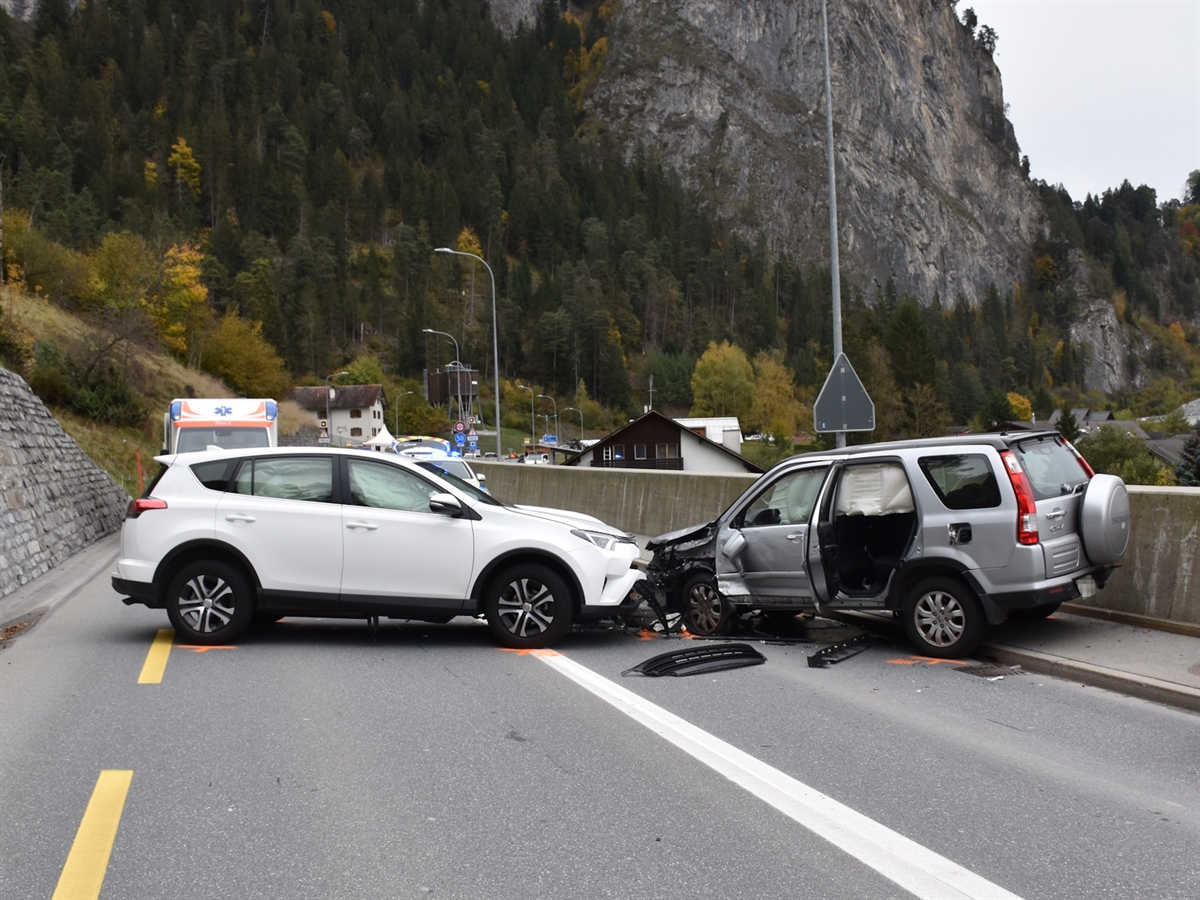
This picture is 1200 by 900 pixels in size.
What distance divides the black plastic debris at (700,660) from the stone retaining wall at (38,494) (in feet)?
29.0

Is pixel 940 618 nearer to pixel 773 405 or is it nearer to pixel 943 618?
pixel 943 618

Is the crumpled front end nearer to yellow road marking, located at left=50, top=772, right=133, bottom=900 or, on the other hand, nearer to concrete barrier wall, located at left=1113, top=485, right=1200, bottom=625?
concrete barrier wall, located at left=1113, top=485, right=1200, bottom=625

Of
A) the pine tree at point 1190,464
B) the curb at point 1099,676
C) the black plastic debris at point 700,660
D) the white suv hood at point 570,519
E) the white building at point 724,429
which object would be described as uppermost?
the white building at point 724,429

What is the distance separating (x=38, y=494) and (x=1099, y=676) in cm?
1592

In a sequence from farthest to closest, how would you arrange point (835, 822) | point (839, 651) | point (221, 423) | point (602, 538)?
point (221, 423) < point (602, 538) < point (839, 651) < point (835, 822)

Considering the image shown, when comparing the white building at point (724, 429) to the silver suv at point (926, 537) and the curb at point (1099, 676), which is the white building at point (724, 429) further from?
the curb at point (1099, 676)

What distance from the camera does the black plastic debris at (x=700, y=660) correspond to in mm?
8320

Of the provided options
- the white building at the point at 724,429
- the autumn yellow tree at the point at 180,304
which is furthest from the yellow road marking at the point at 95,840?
the white building at the point at 724,429

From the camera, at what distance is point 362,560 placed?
9.02m

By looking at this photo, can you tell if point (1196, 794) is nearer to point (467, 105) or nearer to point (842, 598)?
point (842, 598)

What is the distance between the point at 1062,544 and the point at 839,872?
4.90 meters

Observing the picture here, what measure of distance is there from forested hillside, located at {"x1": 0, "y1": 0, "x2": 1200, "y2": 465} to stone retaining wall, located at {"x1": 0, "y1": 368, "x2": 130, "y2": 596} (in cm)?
7153

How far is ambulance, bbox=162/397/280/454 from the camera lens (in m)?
22.3

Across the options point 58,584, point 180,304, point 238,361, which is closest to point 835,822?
point 58,584
